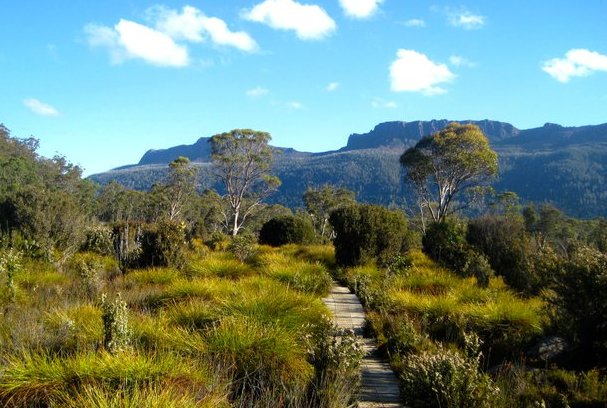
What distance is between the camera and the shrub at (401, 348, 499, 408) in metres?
4.51

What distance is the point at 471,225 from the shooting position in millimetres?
15125

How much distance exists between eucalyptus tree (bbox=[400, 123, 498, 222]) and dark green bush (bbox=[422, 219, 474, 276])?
15.8 metres

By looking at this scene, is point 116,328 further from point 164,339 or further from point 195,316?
point 195,316

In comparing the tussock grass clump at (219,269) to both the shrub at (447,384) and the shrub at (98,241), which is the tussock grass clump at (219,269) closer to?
the shrub at (98,241)

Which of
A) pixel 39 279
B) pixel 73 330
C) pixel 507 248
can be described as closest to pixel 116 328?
pixel 73 330

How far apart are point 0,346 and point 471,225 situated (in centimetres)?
1285

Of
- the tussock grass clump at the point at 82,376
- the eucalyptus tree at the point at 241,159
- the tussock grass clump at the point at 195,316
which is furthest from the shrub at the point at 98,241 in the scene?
the eucalyptus tree at the point at 241,159

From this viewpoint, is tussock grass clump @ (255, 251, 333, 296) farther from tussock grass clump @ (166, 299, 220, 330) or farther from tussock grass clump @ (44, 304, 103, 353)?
tussock grass clump @ (44, 304, 103, 353)

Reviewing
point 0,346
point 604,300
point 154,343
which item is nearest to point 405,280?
point 604,300

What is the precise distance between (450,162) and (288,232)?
1737 centimetres

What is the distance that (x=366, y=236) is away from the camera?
1384 cm

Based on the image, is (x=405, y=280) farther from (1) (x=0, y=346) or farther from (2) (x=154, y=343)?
(1) (x=0, y=346)

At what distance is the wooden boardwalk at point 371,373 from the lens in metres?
5.20

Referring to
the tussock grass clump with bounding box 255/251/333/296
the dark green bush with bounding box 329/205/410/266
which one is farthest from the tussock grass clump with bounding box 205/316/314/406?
the dark green bush with bounding box 329/205/410/266
